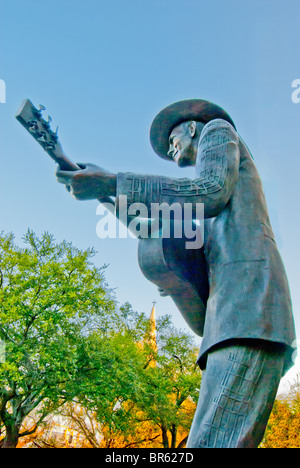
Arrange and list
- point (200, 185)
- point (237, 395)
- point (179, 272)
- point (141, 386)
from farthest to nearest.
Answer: point (141, 386)
point (179, 272)
point (200, 185)
point (237, 395)

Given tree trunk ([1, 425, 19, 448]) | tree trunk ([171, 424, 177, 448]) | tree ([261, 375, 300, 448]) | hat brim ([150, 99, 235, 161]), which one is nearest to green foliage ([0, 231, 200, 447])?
tree trunk ([1, 425, 19, 448])

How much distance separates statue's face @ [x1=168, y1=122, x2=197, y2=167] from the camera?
272cm

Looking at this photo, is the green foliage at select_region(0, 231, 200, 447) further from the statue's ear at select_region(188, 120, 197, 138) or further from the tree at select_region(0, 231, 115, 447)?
the statue's ear at select_region(188, 120, 197, 138)

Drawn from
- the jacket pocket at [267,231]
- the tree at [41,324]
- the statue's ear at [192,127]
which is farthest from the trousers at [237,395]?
the tree at [41,324]

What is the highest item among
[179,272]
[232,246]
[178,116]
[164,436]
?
[178,116]

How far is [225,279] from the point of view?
2.04m

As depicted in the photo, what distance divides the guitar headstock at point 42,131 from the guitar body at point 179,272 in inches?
25.0

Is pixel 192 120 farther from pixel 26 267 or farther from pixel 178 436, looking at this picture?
pixel 178 436

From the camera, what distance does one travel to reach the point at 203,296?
2.34 m

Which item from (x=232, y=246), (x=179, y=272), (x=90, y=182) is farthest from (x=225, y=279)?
(x=90, y=182)

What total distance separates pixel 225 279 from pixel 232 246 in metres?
0.18

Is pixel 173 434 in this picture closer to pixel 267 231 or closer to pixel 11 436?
pixel 11 436

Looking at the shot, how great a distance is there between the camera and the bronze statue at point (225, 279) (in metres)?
1.82
